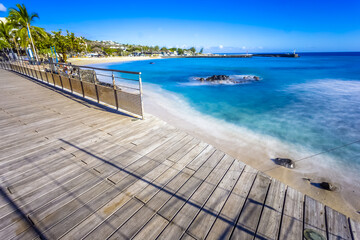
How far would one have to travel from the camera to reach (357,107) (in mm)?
13977

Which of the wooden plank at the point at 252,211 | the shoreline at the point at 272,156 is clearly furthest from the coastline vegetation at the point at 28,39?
the wooden plank at the point at 252,211

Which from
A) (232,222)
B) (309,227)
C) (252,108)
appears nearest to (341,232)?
(309,227)

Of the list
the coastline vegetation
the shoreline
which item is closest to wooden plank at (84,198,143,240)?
the shoreline

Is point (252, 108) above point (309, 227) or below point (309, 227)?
below

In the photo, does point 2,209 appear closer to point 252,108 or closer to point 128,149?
point 128,149

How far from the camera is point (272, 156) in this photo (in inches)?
273

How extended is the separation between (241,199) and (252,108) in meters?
12.9

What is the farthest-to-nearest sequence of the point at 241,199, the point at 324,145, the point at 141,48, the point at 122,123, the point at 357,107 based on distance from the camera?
the point at 141,48 < the point at 357,107 < the point at 324,145 < the point at 122,123 < the point at 241,199

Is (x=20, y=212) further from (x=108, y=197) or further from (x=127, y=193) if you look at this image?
(x=127, y=193)

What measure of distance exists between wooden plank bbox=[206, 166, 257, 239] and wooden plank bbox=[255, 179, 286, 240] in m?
0.35

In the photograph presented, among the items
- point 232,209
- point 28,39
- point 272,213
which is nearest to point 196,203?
point 232,209

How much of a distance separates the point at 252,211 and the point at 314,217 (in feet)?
3.25

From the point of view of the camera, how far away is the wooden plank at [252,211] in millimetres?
2395

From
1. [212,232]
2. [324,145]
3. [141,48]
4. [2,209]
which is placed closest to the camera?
[212,232]
